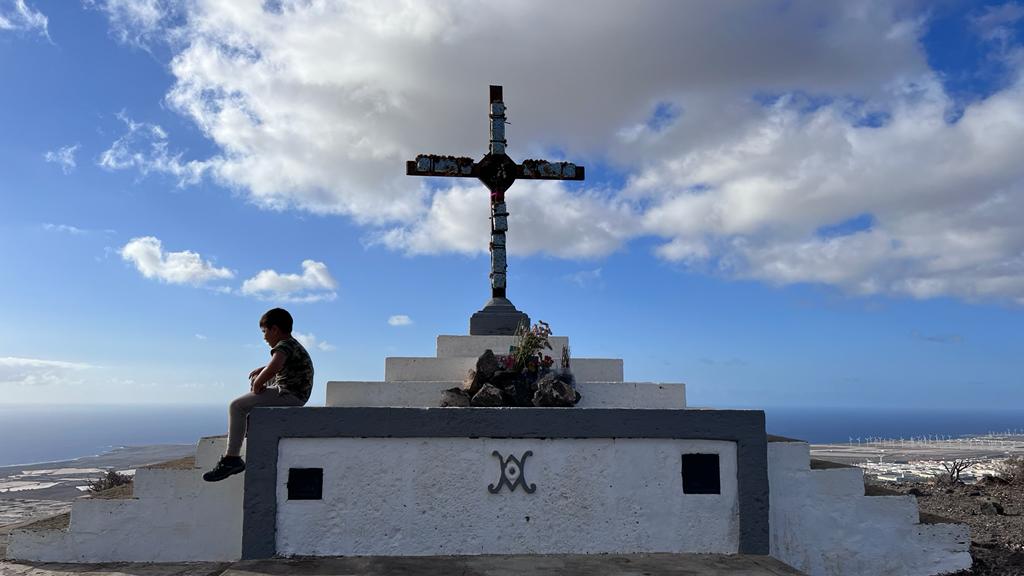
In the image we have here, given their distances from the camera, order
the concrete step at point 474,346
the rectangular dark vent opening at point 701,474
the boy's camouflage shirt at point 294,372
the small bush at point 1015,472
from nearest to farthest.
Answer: the boy's camouflage shirt at point 294,372, the rectangular dark vent opening at point 701,474, the concrete step at point 474,346, the small bush at point 1015,472

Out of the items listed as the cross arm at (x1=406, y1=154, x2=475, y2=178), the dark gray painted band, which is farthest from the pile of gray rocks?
the cross arm at (x1=406, y1=154, x2=475, y2=178)

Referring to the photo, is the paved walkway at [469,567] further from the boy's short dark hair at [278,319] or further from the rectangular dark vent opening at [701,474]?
the boy's short dark hair at [278,319]

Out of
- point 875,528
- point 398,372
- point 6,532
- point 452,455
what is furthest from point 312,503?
point 875,528

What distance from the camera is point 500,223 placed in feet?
38.9

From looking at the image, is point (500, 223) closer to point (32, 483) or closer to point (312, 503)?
point (312, 503)

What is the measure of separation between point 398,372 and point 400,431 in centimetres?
299

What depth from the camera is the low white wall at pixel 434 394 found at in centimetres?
952

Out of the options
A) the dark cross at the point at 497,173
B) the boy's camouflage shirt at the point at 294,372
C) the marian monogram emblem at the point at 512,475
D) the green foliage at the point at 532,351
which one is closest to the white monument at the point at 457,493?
the marian monogram emblem at the point at 512,475

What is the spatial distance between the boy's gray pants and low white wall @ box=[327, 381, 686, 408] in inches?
87.7

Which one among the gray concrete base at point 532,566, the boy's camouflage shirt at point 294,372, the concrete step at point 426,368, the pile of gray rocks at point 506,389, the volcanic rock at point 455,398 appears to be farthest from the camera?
the concrete step at point 426,368

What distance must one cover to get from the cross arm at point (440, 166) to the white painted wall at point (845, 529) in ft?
22.4

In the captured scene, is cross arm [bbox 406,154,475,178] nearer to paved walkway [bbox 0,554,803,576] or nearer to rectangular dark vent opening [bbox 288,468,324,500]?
rectangular dark vent opening [bbox 288,468,324,500]

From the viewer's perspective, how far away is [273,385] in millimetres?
7414

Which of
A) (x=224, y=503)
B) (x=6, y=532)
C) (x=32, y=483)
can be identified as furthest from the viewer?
(x=32, y=483)
